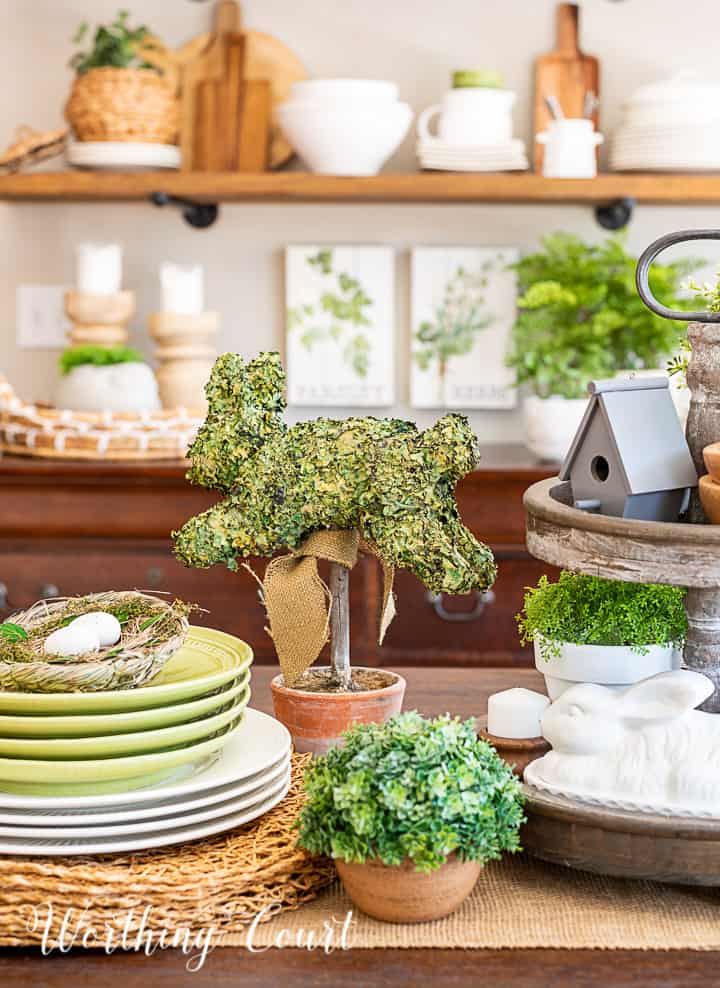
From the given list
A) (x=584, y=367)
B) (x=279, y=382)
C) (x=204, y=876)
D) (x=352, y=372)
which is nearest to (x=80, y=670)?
(x=204, y=876)

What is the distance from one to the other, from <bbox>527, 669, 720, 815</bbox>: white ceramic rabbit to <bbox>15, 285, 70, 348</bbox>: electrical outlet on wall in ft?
8.03

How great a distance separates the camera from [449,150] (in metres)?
2.72

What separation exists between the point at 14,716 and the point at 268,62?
94.8 inches

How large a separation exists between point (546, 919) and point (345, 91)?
2.16 metres

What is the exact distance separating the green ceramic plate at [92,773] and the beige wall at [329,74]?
226cm

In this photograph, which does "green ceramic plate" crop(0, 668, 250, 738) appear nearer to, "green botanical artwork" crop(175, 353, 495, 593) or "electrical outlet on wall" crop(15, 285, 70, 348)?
"green botanical artwork" crop(175, 353, 495, 593)

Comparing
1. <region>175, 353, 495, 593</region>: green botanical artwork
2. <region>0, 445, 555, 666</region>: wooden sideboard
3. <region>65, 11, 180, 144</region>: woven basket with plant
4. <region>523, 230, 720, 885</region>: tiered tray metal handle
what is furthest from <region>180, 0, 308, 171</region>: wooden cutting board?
<region>523, 230, 720, 885</region>: tiered tray metal handle

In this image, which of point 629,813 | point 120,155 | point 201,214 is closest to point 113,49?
point 120,155

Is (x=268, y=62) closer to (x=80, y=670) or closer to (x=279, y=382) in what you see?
(x=279, y=382)

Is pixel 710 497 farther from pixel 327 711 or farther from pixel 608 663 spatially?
pixel 327 711

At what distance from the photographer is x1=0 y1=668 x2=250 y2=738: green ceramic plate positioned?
82 cm

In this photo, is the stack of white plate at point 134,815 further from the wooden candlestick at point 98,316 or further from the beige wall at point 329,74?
the beige wall at point 329,74

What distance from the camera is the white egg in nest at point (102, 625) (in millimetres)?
870

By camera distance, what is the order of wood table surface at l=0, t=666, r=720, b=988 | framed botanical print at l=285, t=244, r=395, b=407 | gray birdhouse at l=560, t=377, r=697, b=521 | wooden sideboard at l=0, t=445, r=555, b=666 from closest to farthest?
wood table surface at l=0, t=666, r=720, b=988 → gray birdhouse at l=560, t=377, r=697, b=521 → wooden sideboard at l=0, t=445, r=555, b=666 → framed botanical print at l=285, t=244, r=395, b=407
